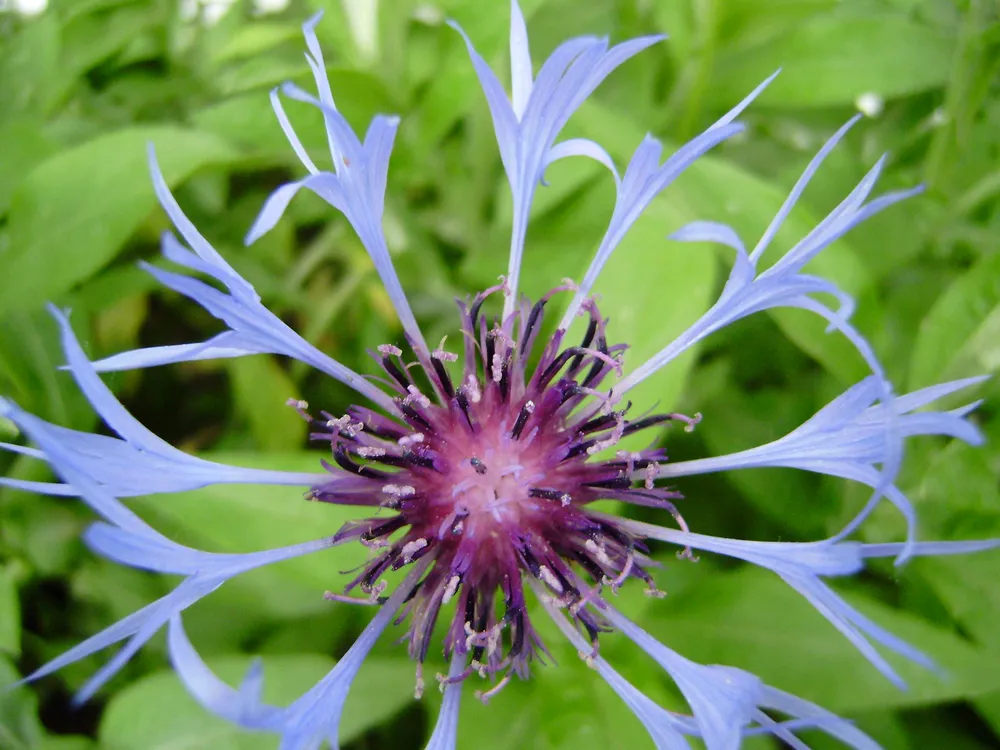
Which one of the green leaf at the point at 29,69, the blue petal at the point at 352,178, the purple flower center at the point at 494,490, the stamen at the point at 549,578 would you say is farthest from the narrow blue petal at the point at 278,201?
the green leaf at the point at 29,69

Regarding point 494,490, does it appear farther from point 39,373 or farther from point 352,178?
point 39,373

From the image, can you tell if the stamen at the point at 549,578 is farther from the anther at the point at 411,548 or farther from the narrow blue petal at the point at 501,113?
the narrow blue petal at the point at 501,113

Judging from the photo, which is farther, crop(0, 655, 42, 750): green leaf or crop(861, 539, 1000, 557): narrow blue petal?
crop(0, 655, 42, 750): green leaf

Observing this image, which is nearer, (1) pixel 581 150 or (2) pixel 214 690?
(2) pixel 214 690

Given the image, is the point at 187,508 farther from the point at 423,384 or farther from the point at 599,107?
the point at 599,107

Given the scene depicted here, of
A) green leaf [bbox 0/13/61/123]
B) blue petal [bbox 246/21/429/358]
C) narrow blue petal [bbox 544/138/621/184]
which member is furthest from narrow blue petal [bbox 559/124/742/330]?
green leaf [bbox 0/13/61/123]

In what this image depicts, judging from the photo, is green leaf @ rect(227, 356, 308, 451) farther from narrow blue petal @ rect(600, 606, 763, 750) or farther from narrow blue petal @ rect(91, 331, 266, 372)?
narrow blue petal @ rect(600, 606, 763, 750)

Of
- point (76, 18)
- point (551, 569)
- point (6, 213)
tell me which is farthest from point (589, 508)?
point (76, 18)

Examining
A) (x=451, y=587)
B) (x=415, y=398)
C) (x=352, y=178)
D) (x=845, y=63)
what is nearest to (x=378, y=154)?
(x=352, y=178)
